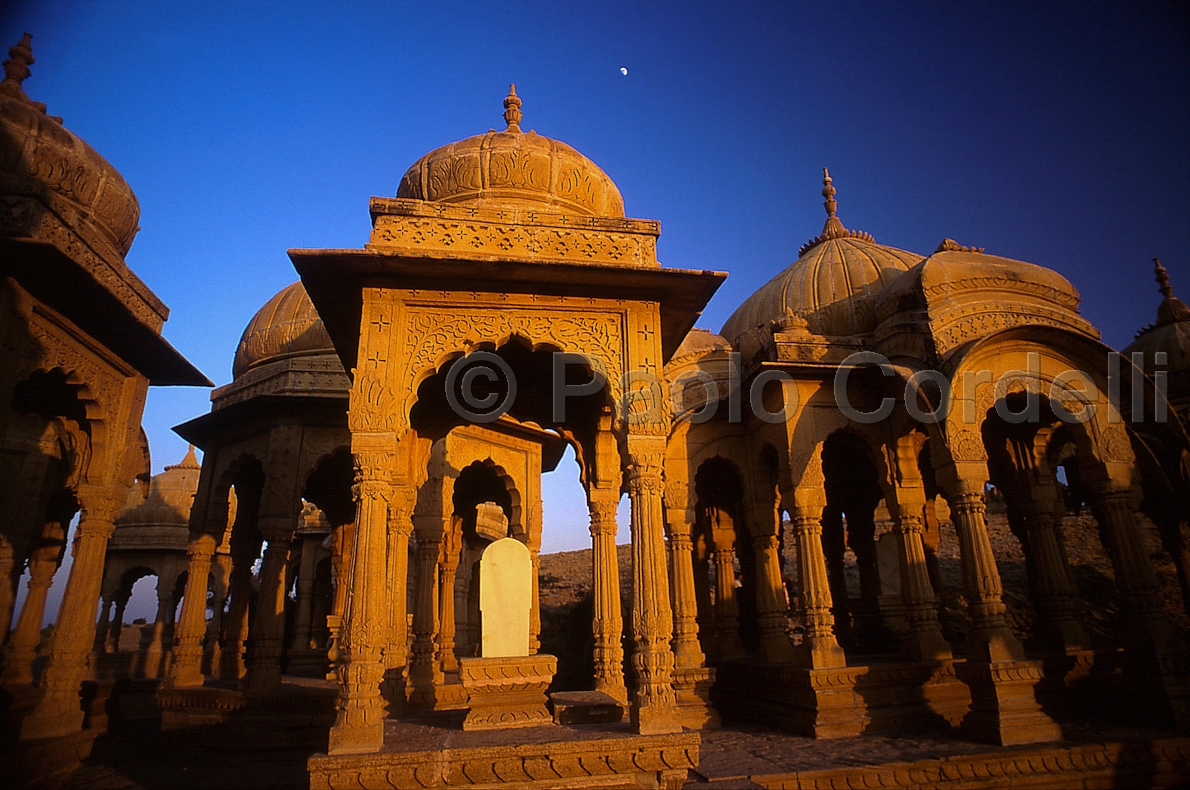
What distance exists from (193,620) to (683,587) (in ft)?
30.0

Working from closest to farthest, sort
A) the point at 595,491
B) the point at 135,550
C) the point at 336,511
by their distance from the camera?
the point at 595,491, the point at 336,511, the point at 135,550

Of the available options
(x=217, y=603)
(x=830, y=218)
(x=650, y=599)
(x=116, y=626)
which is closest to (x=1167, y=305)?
(x=830, y=218)

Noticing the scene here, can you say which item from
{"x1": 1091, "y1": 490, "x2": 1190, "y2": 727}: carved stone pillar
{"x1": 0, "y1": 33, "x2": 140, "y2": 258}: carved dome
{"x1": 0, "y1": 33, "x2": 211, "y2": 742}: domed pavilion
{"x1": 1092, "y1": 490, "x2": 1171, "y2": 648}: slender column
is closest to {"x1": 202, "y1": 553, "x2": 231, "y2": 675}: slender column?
{"x1": 0, "y1": 33, "x2": 211, "y2": 742}: domed pavilion

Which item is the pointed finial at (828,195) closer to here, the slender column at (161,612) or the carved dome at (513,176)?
the carved dome at (513,176)

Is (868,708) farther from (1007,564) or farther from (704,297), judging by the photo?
(1007,564)

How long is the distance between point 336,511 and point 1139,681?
1576cm

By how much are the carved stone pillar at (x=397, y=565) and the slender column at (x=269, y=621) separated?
2.36m

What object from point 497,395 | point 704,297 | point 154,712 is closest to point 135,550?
point 154,712

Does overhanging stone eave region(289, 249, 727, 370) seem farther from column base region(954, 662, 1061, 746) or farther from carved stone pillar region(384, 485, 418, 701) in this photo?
column base region(954, 662, 1061, 746)

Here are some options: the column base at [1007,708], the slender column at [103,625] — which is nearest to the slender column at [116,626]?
the slender column at [103,625]

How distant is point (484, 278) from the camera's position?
23.8ft

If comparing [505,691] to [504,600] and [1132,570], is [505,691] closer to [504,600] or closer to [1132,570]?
[504,600]

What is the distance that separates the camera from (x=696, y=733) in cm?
596

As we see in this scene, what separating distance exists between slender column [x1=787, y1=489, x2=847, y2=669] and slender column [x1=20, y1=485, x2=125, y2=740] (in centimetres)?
1033
